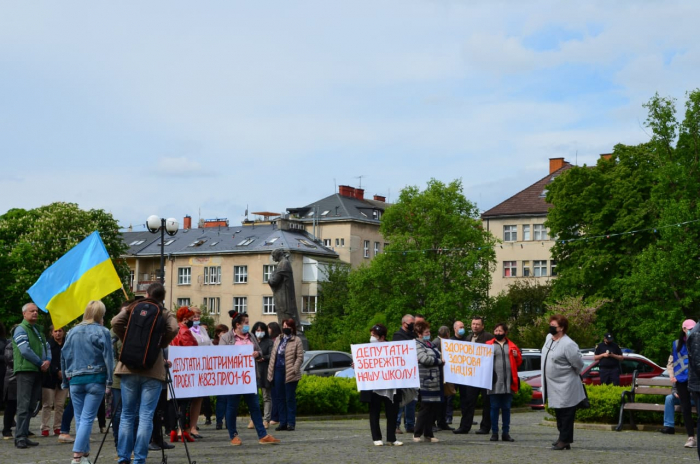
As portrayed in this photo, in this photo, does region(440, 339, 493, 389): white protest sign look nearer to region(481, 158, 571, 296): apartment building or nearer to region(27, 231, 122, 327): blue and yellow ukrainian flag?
region(27, 231, 122, 327): blue and yellow ukrainian flag

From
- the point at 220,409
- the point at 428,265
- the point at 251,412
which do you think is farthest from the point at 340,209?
the point at 251,412

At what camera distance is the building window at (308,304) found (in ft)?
350

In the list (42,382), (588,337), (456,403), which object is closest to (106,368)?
(42,382)

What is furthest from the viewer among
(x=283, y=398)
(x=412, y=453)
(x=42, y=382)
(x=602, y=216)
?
(x=602, y=216)

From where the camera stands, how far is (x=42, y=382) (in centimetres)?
1783

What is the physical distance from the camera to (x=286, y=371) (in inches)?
745

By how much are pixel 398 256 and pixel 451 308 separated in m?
6.02

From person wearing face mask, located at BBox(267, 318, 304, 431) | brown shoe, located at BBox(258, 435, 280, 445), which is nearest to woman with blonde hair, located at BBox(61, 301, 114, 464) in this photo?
brown shoe, located at BBox(258, 435, 280, 445)

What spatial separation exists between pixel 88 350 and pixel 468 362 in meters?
7.06

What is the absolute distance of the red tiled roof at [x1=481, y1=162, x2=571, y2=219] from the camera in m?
98.3

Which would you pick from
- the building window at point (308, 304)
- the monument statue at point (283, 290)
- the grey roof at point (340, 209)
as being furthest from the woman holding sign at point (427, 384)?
the grey roof at point (340, 209)

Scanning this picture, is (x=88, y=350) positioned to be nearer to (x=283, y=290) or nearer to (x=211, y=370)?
(x=211, y=370)

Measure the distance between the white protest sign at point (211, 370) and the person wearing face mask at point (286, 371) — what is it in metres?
2.99

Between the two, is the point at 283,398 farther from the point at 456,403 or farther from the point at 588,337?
the point at 588,337
